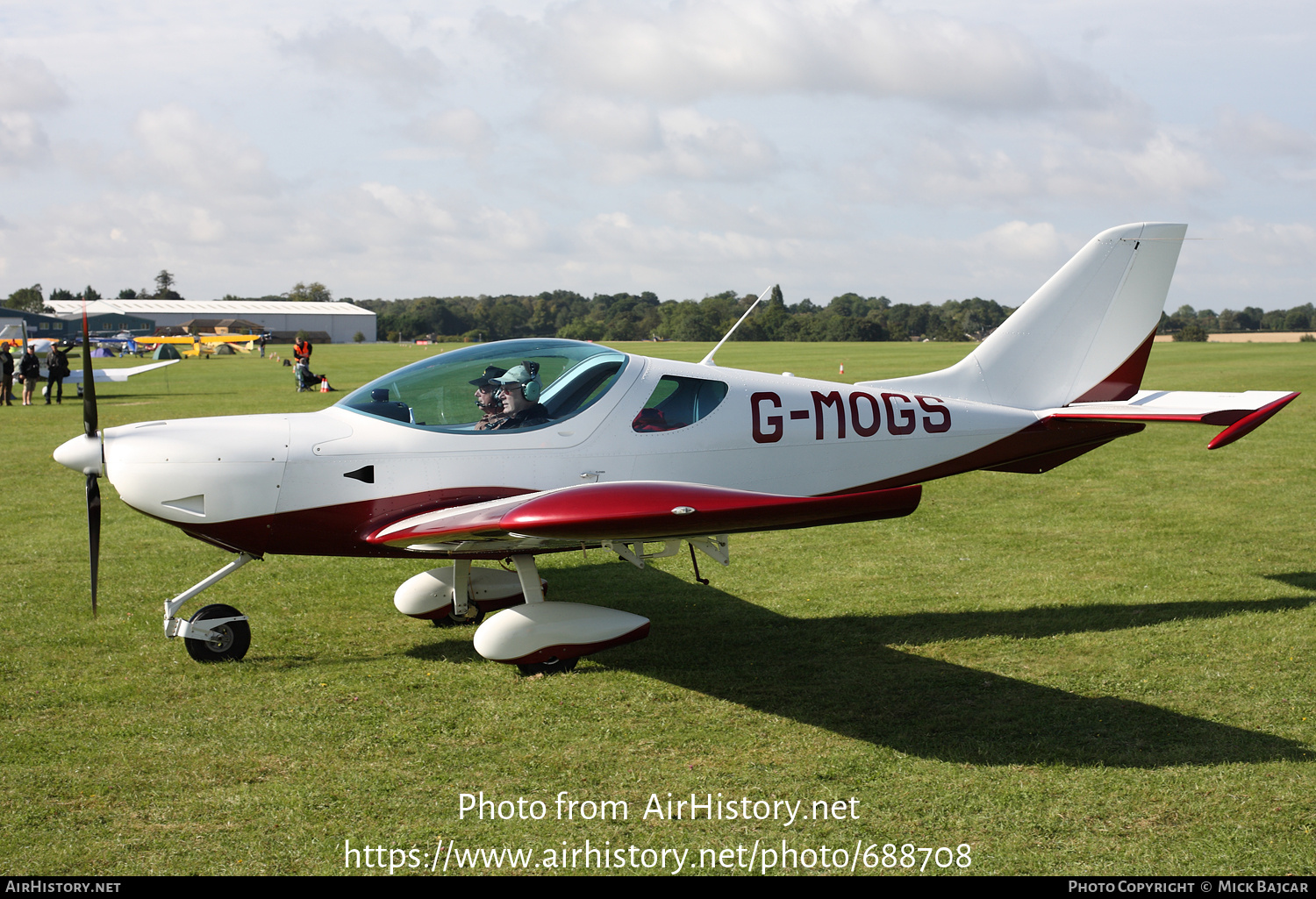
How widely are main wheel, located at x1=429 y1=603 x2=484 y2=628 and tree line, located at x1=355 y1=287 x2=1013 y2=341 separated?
3.60 metres

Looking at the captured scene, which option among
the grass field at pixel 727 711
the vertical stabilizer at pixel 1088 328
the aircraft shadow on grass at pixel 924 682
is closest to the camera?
the grass field at pixel 727 711

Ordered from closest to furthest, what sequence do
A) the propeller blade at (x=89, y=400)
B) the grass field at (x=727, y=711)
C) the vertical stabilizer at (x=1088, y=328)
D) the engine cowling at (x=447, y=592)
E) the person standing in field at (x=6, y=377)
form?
the grass field at (x=727, y=711), the propeller blade at (x=89, y=400), the engine cowling at (x=447, y=592), the vertical stabilizer at (x=1088, y=328), the person standing in field at (x=6, y=377)

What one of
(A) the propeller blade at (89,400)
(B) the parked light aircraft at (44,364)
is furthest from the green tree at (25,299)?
(A) the propeller blade at (89,400)

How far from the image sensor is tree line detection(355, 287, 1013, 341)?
45500mm

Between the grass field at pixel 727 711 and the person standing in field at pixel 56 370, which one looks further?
the person standing in field at pixel 56 370

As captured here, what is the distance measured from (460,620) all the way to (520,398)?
1.99 meters

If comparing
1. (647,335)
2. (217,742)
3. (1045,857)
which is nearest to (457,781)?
(217,742)

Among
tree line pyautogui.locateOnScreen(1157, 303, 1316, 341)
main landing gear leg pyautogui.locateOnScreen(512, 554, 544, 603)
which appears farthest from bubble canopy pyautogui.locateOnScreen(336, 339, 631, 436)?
tree line pyautogui.locateOnScreen(1157, 303, 1316, 341)

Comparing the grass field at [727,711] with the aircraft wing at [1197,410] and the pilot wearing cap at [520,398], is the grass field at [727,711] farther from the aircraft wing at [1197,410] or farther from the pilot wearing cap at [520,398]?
the pilot wearing cap at [520,398]

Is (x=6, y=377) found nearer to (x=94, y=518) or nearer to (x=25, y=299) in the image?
(x=94, y=518)

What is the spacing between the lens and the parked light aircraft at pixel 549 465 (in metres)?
5.27

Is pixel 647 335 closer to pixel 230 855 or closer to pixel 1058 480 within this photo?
pixel 1058 480

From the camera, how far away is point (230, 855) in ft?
12.9

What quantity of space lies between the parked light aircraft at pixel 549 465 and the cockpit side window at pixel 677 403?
13mm
